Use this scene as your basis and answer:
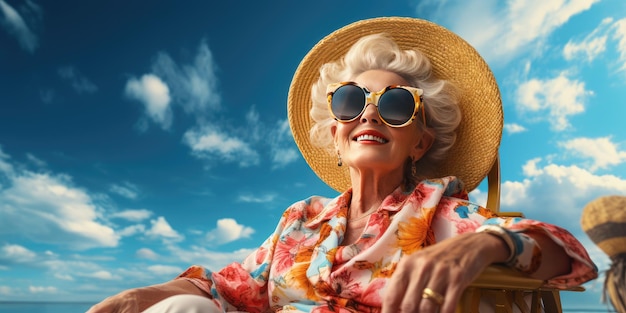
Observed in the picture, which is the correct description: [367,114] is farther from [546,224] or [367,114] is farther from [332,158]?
[546,224]

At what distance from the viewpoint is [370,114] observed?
1.93m

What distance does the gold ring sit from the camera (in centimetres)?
110

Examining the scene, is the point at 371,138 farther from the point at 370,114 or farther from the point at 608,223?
the point at 608,223

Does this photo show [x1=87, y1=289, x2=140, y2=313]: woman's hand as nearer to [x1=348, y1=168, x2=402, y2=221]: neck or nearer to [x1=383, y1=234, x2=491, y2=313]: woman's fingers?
[x1=348, y1=168, x2=402, y2=221]: neck

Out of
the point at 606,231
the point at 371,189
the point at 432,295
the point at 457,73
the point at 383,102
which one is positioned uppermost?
Result: the point at 457,73

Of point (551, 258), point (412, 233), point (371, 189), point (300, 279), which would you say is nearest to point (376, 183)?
point (371, 189)

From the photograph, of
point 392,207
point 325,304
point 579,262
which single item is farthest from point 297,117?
point 579,262

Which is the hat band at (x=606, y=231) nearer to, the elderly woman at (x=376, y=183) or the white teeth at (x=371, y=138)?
the elderly woman at (x=376, y=183)

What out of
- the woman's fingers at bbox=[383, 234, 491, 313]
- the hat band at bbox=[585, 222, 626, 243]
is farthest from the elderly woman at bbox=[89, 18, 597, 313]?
the woman's fingers at bbox=[383, 234, 491, 313]

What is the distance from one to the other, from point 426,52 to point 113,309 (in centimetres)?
143

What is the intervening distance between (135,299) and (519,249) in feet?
3.60

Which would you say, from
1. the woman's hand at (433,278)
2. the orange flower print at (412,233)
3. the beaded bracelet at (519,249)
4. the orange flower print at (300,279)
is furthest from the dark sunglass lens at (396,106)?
the woman's hand at (433,278)

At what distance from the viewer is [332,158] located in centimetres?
245

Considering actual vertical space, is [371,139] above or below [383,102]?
below
